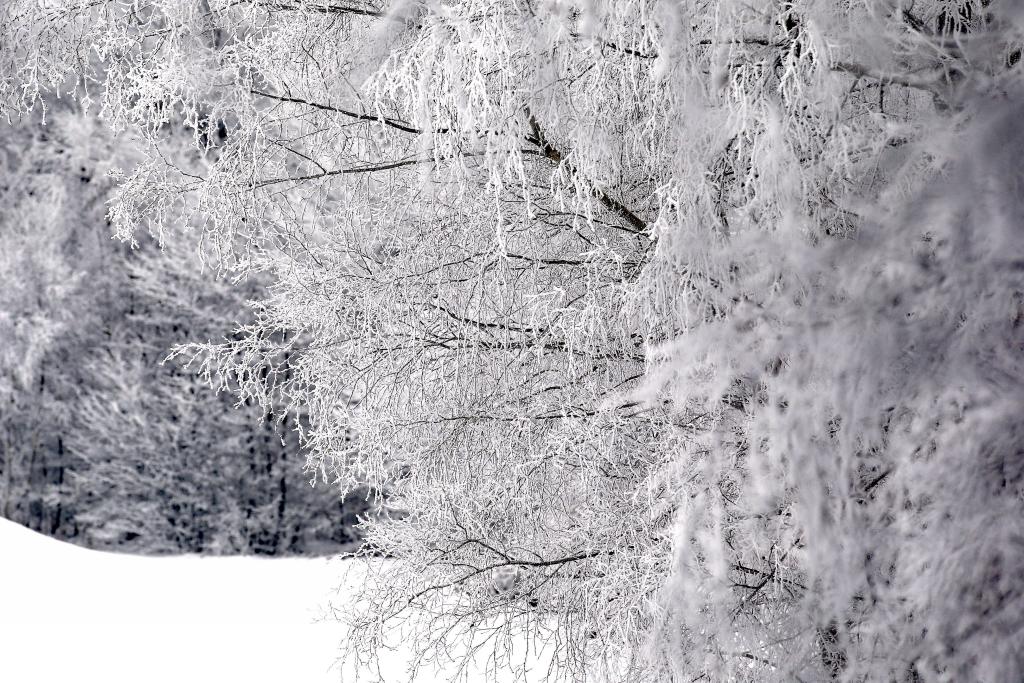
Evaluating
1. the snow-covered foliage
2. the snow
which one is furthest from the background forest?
the snow-covered foliage

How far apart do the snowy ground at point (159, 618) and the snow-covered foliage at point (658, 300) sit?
2.35 m

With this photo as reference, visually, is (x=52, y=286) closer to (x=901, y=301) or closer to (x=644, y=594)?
(x=644, y=594)

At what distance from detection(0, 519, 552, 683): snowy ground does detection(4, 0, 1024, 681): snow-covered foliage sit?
235cm

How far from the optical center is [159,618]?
28.2 feet

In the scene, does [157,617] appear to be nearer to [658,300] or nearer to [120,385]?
[120,385]

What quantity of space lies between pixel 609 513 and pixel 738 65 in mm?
1878

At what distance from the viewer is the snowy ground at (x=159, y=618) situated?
7.25 m

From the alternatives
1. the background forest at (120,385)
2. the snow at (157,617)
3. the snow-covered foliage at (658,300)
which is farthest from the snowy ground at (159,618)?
the background forest at (120,385)

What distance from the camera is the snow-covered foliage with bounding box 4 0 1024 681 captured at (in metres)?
2.27

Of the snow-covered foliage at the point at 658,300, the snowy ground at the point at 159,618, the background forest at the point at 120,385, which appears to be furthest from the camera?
the background forest at the point at 120,385

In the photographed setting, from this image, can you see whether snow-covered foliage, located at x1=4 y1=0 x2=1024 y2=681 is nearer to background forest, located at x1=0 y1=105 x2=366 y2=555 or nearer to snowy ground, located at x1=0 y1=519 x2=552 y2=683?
snowy ground, located at x1=0 y1=519 x2=552 y2=683

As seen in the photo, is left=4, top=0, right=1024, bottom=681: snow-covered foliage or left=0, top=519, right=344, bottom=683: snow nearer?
left=4, top=0, right=1024, bottom=681: snow-covered foliage

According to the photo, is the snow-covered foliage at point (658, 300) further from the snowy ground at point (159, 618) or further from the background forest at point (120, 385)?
the background forest at point (120, 385)

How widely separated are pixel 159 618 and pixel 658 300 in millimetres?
6750
